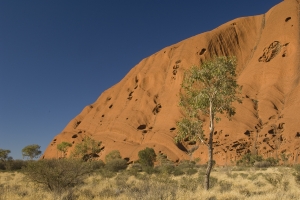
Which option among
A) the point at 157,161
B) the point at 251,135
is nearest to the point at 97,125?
the point at 157,161

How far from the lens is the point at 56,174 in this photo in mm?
13789

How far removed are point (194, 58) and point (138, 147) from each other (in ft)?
94.8

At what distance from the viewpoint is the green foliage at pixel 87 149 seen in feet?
212

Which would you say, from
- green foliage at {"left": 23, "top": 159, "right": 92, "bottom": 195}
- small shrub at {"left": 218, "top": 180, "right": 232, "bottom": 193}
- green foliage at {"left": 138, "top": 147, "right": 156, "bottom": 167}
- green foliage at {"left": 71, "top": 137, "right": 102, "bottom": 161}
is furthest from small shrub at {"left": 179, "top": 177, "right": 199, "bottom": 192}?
green foliage at {"left": 71, "top": 137, "right": 102, "bottom": 161}

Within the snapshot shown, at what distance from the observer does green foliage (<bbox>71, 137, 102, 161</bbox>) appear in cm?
6475

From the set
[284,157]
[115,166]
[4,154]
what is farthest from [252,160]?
[4,154]

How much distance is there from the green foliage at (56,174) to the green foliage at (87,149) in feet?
168

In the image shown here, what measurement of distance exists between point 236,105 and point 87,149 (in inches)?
1397

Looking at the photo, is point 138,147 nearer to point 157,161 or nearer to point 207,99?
point 157,161

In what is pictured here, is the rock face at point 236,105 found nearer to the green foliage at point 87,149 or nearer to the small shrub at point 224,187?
the green foliage at point 87,149

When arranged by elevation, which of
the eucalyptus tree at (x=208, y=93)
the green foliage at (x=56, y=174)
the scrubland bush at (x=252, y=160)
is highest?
the eucalyptus tree at (x=208, y=93)

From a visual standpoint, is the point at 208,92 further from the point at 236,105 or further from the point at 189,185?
the point at 236,105

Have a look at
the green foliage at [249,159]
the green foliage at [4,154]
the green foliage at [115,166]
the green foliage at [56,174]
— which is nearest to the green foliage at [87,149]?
the green foliage at [4,154]

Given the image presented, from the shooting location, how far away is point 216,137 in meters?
56.6
